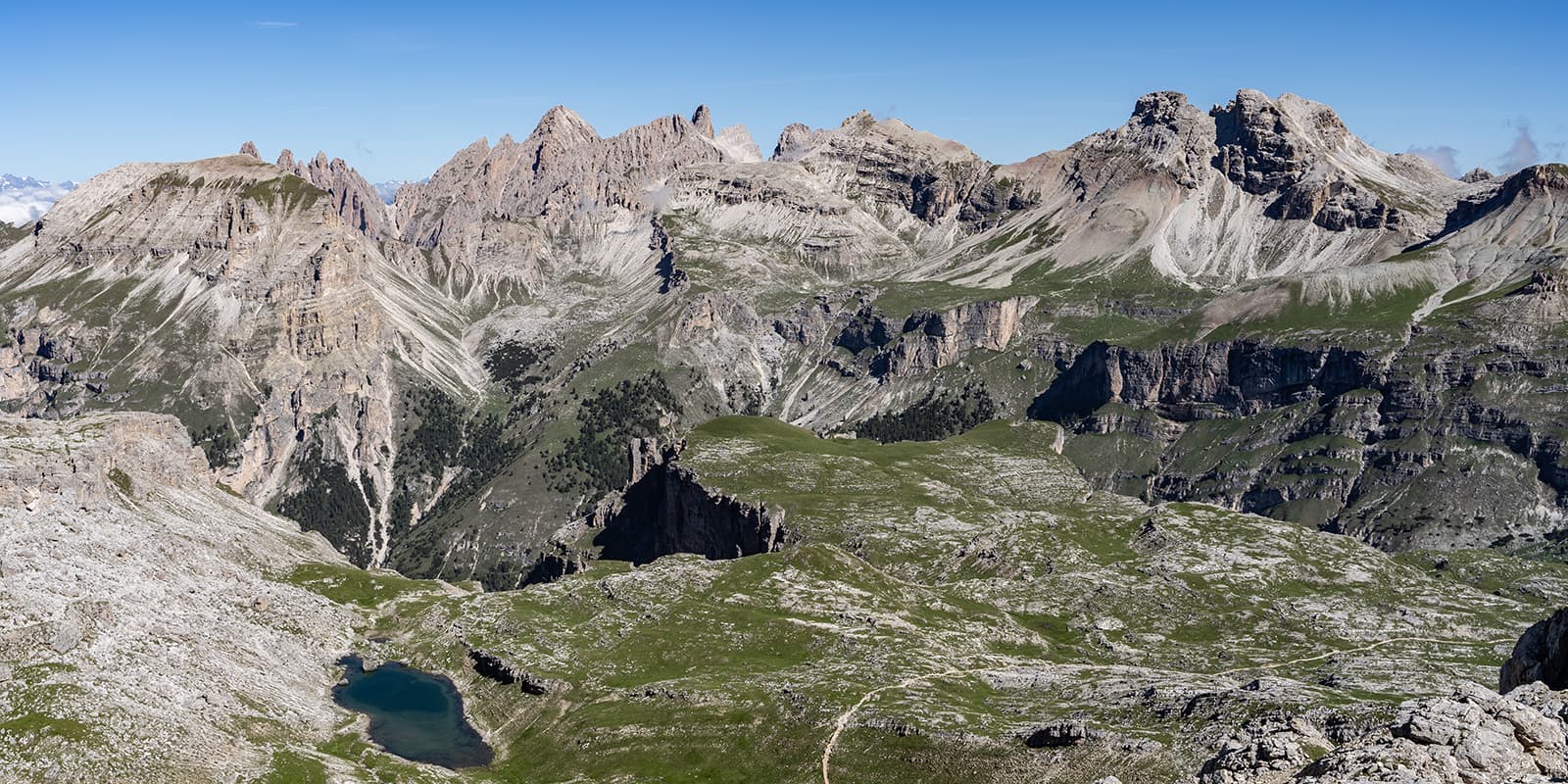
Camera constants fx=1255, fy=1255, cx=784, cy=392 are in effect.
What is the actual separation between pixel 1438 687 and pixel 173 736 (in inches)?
7203

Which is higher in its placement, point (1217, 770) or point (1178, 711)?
point (1217, 770)

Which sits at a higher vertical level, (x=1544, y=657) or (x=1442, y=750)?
(x=1442, y=750)

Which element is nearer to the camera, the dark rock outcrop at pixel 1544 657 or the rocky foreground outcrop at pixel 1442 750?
the rocky foreground outcrop at pixel 1442 750

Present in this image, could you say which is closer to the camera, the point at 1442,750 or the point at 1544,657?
the point at 1442,750

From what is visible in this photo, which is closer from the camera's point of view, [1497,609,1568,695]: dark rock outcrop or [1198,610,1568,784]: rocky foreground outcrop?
[1198,610,1568,784]: rocky foreground outcrop

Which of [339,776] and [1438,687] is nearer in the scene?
[339,776]

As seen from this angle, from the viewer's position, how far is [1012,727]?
165 metres

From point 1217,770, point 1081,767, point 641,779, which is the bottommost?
point 641,779

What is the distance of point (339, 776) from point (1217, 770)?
124 metres

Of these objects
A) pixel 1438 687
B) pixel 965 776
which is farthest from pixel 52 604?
pixel 1438 687

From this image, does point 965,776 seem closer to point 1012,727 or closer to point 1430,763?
point 1012,727

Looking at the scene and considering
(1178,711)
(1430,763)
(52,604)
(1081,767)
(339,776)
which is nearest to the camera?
(1430,763)

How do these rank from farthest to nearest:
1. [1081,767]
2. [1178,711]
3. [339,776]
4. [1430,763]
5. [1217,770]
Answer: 1. [339,776]
2. [1178,711]
3. [1081,767]
4. [1217,770]
5. [1430,763]

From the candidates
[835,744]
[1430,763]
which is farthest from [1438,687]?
[1430,763]
